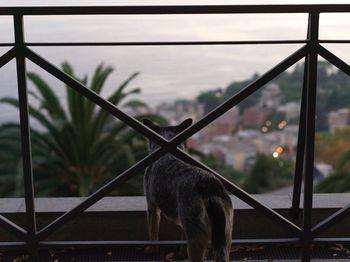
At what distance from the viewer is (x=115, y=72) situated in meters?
11.6

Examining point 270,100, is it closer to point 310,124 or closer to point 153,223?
point 153,223

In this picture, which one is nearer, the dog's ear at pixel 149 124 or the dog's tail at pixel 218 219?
the dog's tail at pixel 218 219

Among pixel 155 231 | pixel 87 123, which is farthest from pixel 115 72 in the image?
pixel 155 231

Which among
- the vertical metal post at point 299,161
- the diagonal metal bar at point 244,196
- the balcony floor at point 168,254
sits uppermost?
the vertical metal post at point 299,161

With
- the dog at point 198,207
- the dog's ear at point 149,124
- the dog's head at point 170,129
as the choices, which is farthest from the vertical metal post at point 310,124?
the dog's ear at point 149,124

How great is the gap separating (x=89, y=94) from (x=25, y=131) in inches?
17.2

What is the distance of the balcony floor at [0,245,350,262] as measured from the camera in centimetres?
420

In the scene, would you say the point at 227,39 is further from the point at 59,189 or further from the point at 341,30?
the point at 59,189

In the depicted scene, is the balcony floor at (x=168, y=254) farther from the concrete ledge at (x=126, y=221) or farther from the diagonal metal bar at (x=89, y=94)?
the diagonal metal bar at (x=89, y=94)

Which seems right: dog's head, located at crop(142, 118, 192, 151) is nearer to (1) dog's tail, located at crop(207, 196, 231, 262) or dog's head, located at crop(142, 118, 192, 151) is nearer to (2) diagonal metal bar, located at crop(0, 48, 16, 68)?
(1) dog's tail, located at crop(207, 196, 231, 262)

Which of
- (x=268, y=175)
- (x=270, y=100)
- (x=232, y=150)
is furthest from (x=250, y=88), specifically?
(x=232, y=150)

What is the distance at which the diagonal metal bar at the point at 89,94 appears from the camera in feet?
10.3

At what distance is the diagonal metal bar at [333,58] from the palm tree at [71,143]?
26.4 feet

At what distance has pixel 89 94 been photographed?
320 cm
